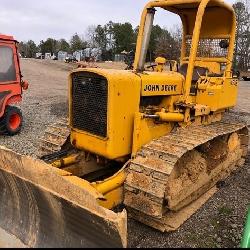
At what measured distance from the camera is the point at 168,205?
461 cm

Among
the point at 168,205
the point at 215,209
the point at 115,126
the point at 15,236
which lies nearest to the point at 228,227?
the point at 215,209

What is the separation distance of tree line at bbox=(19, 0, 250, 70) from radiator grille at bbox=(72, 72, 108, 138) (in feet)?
77.3

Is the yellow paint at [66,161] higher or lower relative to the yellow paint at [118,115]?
lower

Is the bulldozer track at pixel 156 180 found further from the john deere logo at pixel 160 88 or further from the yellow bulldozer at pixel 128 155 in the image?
the john deere logo at pixel 160 88

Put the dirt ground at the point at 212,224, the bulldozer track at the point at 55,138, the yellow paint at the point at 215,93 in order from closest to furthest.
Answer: the dirt ground at the point at 212,224 → the bulldozer track at the point at 55,138 → the yellow paint at the point at 215,93

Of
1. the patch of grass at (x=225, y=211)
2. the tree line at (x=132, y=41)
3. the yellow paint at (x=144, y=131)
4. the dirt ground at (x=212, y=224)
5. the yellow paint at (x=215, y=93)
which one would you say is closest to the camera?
the dirt ground at (x=212, y=224)

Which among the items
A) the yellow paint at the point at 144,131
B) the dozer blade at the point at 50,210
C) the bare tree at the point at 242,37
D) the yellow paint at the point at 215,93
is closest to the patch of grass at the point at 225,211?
the yellow paint at the point at 144,131

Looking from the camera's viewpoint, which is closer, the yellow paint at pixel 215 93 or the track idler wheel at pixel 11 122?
the yellow paint at pixel 215 93

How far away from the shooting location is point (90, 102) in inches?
192

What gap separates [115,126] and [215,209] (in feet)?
6.19

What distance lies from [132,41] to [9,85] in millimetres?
45031

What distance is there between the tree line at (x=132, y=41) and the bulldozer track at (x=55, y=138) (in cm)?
2287

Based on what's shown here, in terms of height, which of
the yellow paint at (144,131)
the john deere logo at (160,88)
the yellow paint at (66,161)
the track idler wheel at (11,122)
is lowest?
the track idler wheel at (11,122)

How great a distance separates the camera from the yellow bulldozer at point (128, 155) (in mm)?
3906
